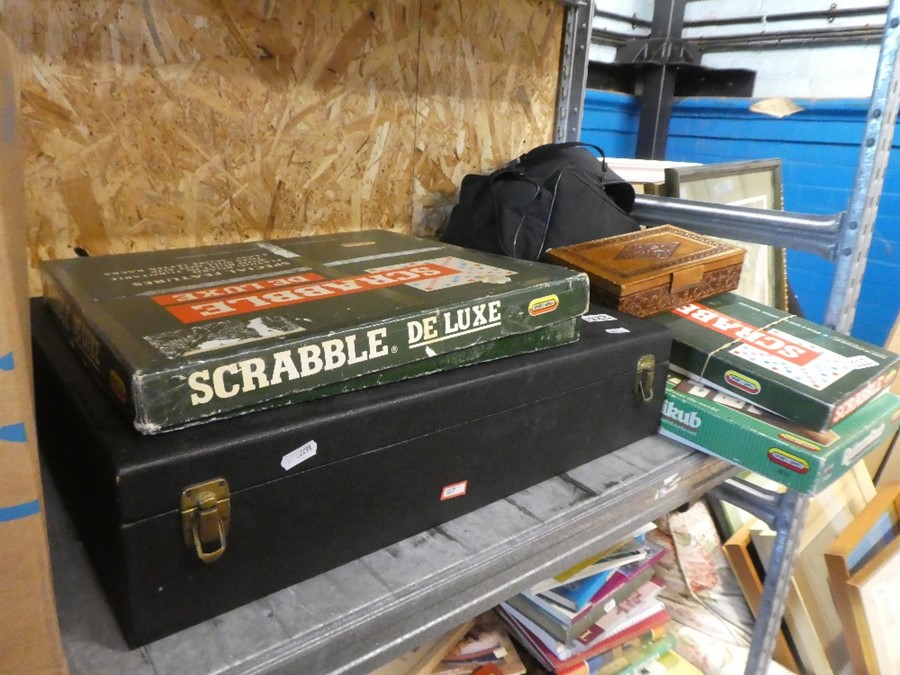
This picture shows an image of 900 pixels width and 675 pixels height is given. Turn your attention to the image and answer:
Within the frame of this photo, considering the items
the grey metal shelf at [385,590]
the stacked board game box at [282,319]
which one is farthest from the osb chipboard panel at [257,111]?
the grey metal shelf at [385,590]

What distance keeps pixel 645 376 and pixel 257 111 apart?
614 millimetres

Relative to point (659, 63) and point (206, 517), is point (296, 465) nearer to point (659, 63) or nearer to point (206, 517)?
point (206, 517)

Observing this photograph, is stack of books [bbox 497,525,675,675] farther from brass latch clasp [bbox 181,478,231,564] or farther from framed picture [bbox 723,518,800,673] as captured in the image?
brass latch clasp [bbox 181,478,231,564]

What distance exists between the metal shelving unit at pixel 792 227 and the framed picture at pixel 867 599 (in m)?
0.25

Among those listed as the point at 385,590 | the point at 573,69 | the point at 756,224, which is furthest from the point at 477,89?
the point at 385,590

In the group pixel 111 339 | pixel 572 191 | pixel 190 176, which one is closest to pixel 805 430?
pixel 572 191

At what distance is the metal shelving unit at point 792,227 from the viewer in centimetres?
83

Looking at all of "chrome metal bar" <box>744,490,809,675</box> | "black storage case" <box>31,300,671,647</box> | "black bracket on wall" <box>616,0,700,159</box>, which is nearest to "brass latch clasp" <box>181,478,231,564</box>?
"black storage case" <box>31,300,671,647</box>

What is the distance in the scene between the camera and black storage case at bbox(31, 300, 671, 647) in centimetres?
42

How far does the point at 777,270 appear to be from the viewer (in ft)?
4.66

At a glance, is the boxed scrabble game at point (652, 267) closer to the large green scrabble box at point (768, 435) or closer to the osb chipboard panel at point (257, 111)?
the large green scrabble box at point (768, 435)

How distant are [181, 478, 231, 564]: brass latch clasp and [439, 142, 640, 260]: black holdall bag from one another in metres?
0.57

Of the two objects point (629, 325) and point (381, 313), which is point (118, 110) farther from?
point (629, 325)

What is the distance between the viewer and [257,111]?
0.86 m
